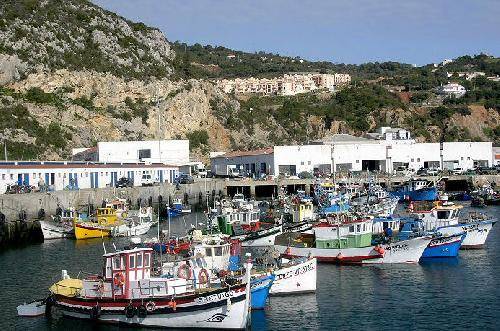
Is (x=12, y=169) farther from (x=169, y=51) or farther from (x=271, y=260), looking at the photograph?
(x=169, y=51)

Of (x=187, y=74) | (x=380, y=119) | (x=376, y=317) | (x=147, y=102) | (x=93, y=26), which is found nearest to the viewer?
(x=376, y=317)

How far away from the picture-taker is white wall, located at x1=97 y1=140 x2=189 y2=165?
313 ft

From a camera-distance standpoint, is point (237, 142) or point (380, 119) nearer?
point (237, 142)

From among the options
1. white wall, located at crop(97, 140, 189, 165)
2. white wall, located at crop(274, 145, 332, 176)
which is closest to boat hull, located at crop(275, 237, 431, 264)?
white wall, located at crop(97, 140, 189, 165)

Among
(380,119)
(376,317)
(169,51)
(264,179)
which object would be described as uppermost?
(169,51)

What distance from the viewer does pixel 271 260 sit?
37375 millimetres

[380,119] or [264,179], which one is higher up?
[380,119]

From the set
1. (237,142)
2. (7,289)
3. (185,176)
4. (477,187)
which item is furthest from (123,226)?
(237,142)

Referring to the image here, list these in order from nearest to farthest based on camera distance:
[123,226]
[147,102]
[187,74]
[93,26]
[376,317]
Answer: [376,317]
[123,226]
[147,102]
[93,26]
[187,74]

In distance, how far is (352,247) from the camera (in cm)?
4341

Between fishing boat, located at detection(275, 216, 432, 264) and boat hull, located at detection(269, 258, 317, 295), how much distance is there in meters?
6.62

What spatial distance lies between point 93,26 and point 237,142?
32.7 m

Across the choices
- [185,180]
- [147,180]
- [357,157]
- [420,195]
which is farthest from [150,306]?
[357,157]

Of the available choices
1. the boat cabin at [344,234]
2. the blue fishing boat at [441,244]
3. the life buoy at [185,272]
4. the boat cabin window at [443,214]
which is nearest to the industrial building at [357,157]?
the boat cabin window at [443,214]
